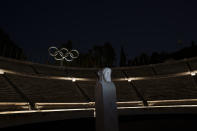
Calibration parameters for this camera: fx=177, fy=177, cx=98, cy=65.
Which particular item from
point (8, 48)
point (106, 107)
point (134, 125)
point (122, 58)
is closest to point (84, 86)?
Answer: point (134, 125)

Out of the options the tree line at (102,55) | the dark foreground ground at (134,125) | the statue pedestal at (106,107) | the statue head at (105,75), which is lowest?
the dark foreground ground at (134,125)

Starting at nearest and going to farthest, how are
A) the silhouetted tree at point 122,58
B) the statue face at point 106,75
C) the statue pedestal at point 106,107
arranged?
the statue pedestal at point 106,107, the statue face at point 106,75, the silhouetted tree at point 122,58

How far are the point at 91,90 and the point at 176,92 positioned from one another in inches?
418

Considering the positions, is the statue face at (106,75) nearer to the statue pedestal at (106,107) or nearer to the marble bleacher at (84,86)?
the statue pedestal at (106,107)

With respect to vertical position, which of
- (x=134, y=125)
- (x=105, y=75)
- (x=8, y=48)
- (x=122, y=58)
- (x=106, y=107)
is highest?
(x=122, y=58)

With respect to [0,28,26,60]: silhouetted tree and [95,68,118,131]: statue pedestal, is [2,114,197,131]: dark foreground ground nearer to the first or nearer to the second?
[95,68,118,131]: statue pedestal

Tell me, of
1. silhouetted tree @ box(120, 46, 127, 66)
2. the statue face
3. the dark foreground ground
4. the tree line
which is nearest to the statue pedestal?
the statue face

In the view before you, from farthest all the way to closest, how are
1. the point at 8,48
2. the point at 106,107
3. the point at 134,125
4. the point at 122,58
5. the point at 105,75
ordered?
the point at 122,58
the point at 8,48
the point at 134,125
the point at 105,75
the point at 106,107

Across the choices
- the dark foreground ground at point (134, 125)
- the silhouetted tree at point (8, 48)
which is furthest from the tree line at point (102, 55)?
the dark foreground ground at point (134, 125)

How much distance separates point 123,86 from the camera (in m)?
24.1

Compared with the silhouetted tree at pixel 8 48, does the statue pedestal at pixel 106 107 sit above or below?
below

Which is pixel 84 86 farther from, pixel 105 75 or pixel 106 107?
pixel 106 107

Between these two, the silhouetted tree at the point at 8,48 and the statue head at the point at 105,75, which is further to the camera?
the silhouetted tree at the point at 8,48

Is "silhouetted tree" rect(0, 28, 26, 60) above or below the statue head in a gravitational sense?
above
